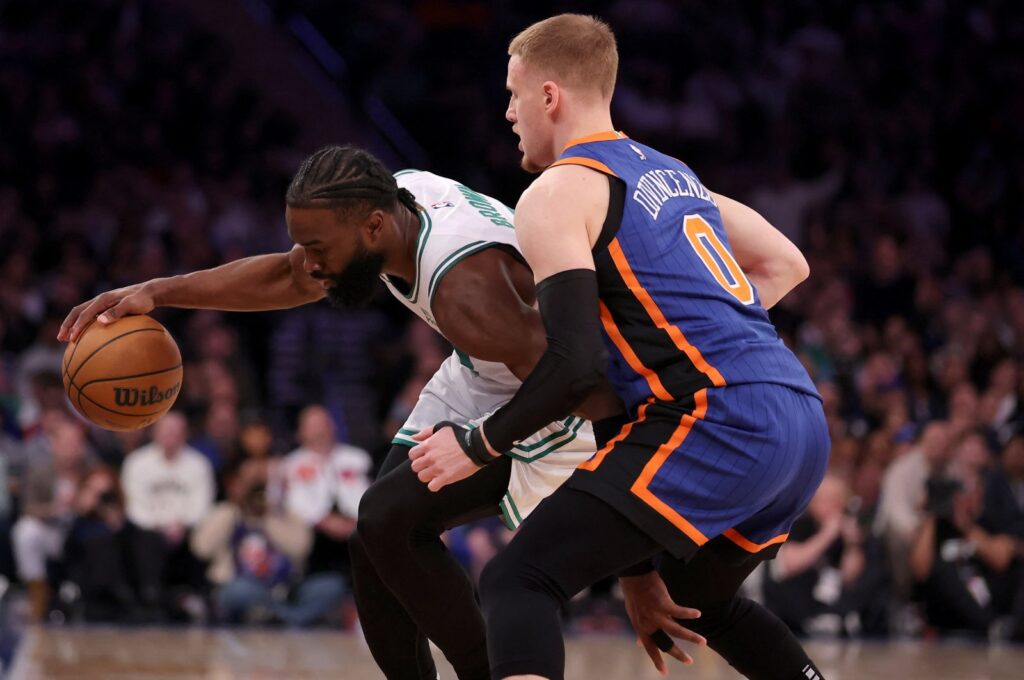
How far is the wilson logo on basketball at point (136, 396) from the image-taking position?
172 inches

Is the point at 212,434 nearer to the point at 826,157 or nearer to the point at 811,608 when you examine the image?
the point at 811,608

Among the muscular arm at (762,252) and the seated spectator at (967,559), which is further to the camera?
the seated spectator at (967,559)

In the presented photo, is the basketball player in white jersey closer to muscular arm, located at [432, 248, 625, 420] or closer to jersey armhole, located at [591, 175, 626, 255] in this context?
muscular arm, located at [432, 248, 625, 420]

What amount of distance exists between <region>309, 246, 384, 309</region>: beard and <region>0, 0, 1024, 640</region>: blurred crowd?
5745mm

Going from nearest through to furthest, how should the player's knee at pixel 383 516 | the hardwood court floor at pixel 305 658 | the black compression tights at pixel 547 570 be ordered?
the black compression tights at pixel 547 570
the player's knee at pixel 383 516
the hardwood court floor at pixel 305 658

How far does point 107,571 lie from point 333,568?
4.90ft

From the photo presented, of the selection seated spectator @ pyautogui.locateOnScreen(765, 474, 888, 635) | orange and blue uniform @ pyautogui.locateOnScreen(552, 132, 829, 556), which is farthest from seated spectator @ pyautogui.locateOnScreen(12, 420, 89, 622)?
orange and blue uniform @ pyautogui.locateOnScreen(552, 132, 829, 556)

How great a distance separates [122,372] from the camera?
4.35 metres

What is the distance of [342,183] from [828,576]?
21.1 ft

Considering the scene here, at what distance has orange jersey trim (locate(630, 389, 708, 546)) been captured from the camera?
10.7 feet

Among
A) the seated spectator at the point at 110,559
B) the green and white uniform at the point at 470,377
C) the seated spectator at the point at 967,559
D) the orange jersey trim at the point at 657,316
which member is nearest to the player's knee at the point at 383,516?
the green and white uniform at the point at 470,377

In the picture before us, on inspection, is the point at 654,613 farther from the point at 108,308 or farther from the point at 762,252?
the point at 108,308

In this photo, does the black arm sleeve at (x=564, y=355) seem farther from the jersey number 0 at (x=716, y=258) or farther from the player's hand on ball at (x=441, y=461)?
the jersey number 0 at (x=716, y=258)

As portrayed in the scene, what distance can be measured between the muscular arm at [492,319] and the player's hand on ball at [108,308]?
3.66ft
